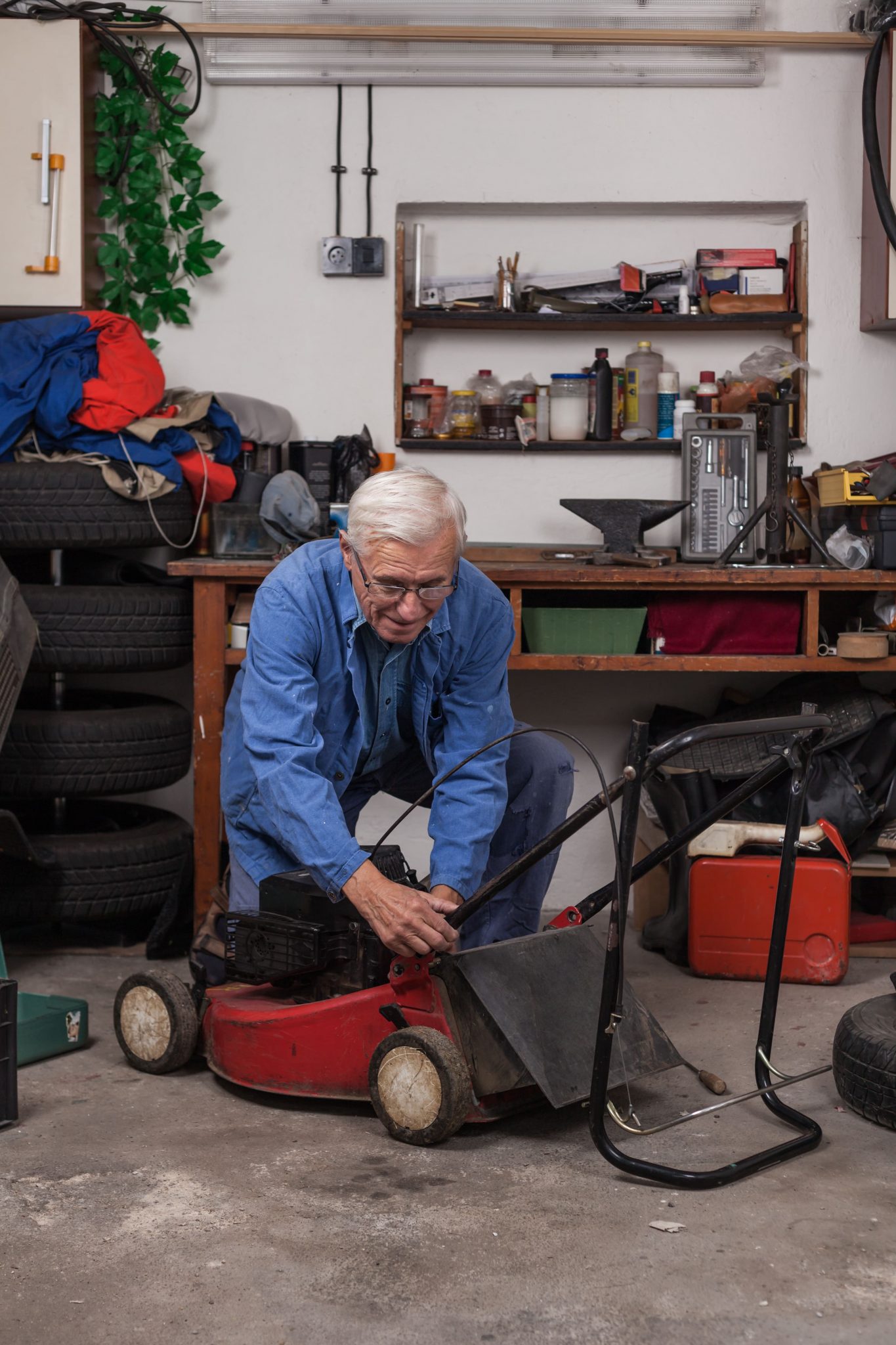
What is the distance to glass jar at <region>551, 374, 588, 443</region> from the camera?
4.02 metres

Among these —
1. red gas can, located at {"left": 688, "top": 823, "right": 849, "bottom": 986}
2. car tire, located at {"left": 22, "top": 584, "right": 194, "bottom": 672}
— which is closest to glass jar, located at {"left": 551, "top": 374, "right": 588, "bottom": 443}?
car tire, located at {"left": 22, "top": 584, "right": 194, "bottom": 672}

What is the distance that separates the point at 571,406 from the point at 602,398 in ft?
0.31

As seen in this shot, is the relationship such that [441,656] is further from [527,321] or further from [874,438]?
[874,438]

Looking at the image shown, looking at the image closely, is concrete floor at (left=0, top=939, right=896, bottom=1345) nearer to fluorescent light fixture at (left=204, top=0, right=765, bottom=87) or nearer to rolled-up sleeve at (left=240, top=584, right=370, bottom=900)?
rolled-up sleeve at (left=240, top=584, right=370, bottom=900)

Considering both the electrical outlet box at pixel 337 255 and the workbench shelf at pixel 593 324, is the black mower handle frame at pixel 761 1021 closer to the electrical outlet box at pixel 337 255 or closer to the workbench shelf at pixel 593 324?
the workbench shelf at pixel 593 324

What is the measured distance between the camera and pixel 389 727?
8.68 feet

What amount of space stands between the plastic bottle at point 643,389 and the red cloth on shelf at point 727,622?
0.77m

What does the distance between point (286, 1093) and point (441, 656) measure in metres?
0.85

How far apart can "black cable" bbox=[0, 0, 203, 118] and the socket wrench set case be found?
1.78 metres

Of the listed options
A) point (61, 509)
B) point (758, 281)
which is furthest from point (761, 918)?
point (61, 509)

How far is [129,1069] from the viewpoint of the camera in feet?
8.86

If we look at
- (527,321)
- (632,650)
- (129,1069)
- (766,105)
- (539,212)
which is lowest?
(129,1069)

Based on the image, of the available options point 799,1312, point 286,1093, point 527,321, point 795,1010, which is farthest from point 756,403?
point 799,1312

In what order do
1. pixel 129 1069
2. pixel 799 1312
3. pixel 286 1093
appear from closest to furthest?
pixel 799 1312 → pixel 286 1093 → pixel 129 1069
